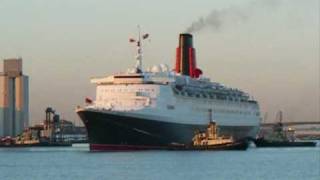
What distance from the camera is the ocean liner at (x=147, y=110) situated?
106 metres

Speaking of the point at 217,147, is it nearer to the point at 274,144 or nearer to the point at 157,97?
the point at 157,97

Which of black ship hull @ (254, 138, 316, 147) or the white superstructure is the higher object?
the white superstructure

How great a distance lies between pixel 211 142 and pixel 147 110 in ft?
29.5

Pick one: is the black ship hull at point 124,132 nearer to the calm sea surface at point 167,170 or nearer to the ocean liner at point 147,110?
the ocean liner at point 147,110

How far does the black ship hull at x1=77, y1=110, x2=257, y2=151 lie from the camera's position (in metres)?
105

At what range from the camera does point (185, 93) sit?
11594 cm

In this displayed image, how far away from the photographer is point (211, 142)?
111 metres

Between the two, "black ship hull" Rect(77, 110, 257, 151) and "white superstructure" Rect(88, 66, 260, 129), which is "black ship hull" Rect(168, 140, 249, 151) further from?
"white superstructure" Rect(88, 66, 260, 129)

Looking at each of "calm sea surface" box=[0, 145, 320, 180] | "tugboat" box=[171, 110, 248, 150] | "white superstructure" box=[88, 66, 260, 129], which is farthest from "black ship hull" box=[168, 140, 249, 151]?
"calm sea surface" box=[0, 145, 320, 180]

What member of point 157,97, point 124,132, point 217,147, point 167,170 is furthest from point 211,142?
point 167,170

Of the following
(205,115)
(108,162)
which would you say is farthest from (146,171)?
(205,115)

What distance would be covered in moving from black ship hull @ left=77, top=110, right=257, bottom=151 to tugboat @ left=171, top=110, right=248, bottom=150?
2023 mm

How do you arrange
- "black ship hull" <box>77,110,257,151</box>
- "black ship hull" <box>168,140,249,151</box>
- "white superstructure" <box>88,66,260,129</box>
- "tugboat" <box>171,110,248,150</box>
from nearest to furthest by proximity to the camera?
"black ship hull" <box>77,110,257,151</box>, "white superstructure" <box>88,66,260,129</box>, "black ship hull" <box>168,140,249,151</box>, "tugboat" <box>171,110,248,150</box>

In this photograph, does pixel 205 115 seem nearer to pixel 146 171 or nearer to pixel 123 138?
pixel 123 138
